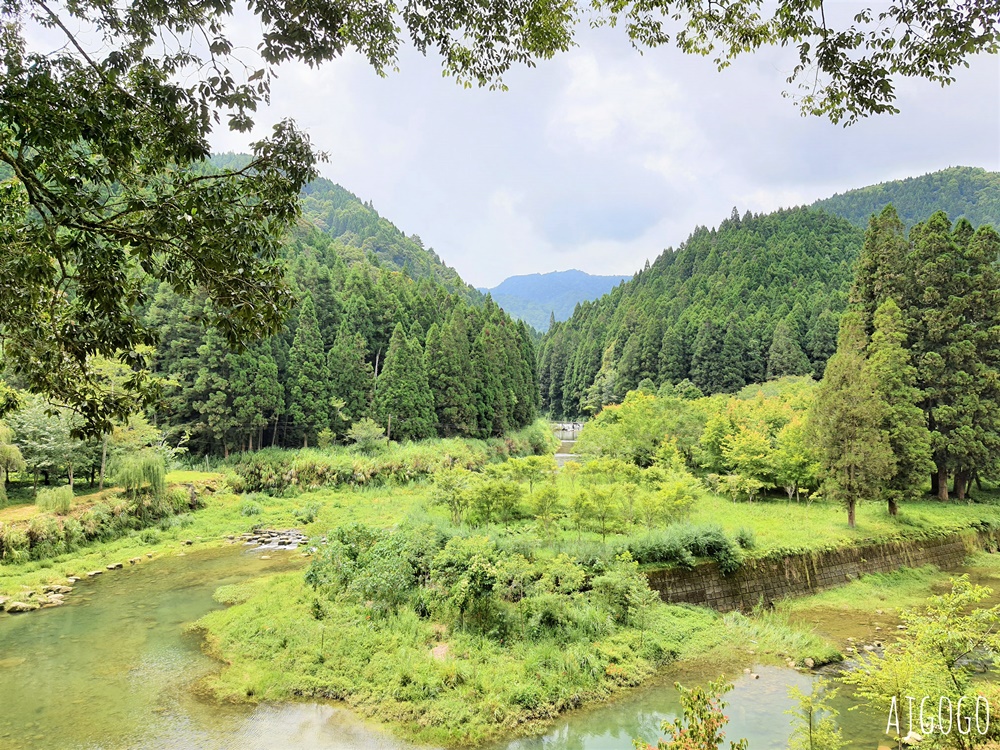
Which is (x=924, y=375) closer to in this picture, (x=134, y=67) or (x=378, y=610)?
(x=378, y=610)

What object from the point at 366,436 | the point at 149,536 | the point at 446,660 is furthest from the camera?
the point at 366,436

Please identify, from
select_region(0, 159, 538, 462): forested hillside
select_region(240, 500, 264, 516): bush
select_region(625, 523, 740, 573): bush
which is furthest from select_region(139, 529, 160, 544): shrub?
select_region(625, 523, 740, 573): bush

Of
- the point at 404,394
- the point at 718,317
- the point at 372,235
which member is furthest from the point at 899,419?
the point at 372,235

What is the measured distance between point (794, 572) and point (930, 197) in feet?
482

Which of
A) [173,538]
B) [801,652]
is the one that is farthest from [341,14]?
[173,538]

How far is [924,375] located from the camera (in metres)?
21.4

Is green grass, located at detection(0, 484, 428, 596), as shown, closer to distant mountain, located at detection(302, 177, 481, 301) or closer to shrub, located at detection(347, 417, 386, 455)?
shrub, located at detection(347, 417, 386, 455)

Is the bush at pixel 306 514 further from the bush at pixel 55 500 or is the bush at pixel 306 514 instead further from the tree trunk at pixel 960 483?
the tree trunk at pixel 960 483

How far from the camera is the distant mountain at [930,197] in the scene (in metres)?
108

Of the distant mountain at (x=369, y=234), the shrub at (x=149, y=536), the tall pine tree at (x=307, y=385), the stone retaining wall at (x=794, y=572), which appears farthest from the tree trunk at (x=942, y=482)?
the distant mountain at (x=369, y=234)

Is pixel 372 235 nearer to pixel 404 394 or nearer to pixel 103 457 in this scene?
pixel 404 394

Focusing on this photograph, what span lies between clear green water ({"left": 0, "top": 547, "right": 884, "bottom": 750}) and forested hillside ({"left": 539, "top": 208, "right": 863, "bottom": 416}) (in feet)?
154

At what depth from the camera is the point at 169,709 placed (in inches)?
337

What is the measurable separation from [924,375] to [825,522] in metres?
8.85
